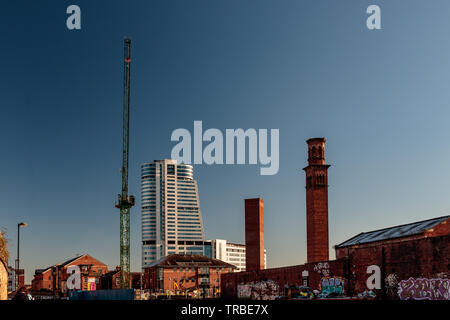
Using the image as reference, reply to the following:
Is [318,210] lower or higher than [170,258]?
higher

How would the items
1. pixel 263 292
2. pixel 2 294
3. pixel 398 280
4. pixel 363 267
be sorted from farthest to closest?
1. pixel 263 292
2. pixel 363 267
3. pixel 398 280
4. pixel 2 294

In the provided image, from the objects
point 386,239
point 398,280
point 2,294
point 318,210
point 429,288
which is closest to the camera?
point 2,294

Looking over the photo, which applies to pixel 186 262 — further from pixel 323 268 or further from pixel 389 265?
pixel 389 265

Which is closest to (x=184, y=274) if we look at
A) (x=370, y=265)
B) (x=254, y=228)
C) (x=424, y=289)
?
(x=254, y=228)

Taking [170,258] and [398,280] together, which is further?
[170,258]

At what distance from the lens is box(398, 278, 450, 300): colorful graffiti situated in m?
31.4

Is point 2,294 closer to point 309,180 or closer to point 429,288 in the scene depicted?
point 429,288

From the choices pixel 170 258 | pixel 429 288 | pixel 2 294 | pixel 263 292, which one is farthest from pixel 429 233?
pixel 170 258

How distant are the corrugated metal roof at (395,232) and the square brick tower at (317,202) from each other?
340 centimetres

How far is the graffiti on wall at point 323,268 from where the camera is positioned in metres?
44.8

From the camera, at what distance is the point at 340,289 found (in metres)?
Result: 42.3

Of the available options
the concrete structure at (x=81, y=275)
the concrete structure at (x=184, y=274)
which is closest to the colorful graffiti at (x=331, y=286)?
the concrete structure at (x=184, y=274)
